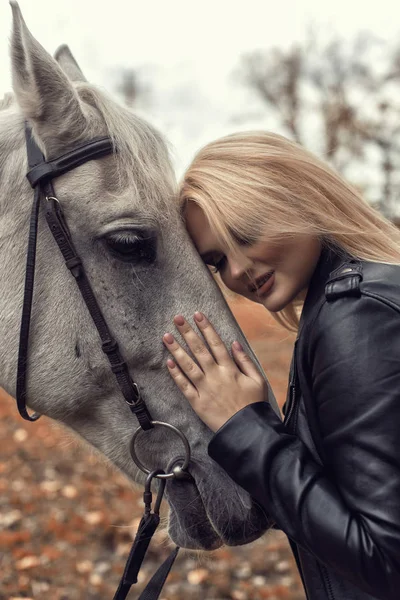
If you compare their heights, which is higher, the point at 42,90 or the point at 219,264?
the point at 42,90

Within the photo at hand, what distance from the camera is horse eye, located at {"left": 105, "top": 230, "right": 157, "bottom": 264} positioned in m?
1.95

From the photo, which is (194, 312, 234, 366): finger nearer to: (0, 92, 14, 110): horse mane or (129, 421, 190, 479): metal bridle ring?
(129, 421, 190, 479): metal bridle ring

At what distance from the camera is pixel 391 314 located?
1473 millimetres

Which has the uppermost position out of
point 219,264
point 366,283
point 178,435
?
point 366,283

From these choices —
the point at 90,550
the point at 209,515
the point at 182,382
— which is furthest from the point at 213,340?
the point at 90,550

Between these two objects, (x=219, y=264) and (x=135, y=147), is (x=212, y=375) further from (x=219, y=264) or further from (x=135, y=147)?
(x=135, y=147)

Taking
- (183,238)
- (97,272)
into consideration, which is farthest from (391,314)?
(97,272)

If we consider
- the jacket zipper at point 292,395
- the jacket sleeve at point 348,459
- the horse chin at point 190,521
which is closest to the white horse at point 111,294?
the horse chin at point 190,521

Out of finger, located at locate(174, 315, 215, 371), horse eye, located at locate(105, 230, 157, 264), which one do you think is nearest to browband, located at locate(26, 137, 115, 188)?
horse eye, located at locate(105, 230, 157, 264)

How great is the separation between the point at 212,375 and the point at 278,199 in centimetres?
60

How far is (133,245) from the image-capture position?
198 cm

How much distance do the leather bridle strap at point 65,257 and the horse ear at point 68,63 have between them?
759 mm

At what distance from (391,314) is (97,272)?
3.21ft

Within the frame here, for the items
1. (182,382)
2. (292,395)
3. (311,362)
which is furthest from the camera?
(182,382)
